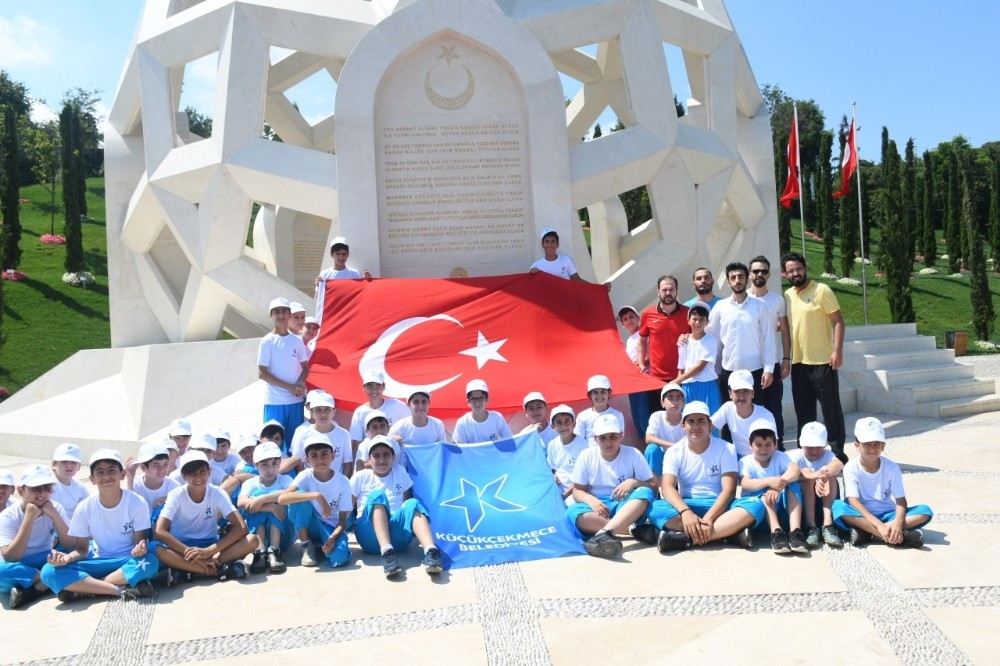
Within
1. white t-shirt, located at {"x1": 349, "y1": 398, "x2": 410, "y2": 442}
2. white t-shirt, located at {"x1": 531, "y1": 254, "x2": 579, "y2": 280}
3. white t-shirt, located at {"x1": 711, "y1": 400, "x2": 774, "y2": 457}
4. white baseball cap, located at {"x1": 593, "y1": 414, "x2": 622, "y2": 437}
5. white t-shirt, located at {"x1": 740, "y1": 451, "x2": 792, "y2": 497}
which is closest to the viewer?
white t-shirt, located at {"x1": 740, "y1": 451, "x2": 792, "y2": 497}

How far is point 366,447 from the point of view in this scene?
21.3 ft

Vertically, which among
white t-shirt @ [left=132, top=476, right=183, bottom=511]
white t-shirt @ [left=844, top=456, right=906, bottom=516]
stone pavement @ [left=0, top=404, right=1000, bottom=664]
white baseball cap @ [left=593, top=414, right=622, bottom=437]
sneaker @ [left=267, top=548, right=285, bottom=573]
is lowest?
stone pavement @ [left=0, top=404, right=1000, bottom=664]

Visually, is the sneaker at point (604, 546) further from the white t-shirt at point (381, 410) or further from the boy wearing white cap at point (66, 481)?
the boy wearing white cap at point (66, 481)

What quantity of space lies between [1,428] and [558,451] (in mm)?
10264

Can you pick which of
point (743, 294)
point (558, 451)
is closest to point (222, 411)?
point (558, 451)

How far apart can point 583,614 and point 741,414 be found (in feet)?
9.00

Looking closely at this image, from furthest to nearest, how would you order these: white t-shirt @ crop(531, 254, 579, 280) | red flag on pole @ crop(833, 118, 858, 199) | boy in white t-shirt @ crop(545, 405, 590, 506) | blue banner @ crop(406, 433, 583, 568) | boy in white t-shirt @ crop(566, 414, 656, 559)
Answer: red flag on pole @ crop(833, 118, 858, 199), white t-shirt @ crop(531, 254, 579, 280), boy in white t-shirt @ crop(545, 405, 590, 506), boy in white t-shirt @ crop(566, 414, 656, 559), blue banner @ crop(406, 433, 583, 568)

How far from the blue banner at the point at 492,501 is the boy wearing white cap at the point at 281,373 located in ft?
6.94

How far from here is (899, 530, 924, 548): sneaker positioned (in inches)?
→ 221

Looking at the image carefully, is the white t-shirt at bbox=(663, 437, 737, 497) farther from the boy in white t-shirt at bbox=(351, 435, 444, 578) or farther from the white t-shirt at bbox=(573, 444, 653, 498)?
the boy in white t-shirt at bbox=(351, 435, 444, 578)

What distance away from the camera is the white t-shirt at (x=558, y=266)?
33.6ft

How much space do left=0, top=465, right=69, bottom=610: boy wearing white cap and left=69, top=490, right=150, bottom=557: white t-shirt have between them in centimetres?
12

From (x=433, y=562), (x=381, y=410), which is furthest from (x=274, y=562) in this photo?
(x=381, y=410)

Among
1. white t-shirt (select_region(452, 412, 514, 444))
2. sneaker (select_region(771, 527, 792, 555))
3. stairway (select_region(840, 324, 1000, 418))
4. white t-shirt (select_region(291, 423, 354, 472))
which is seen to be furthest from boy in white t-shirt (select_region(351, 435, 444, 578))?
stairway (select_region(840, 324, 1000, 418))
